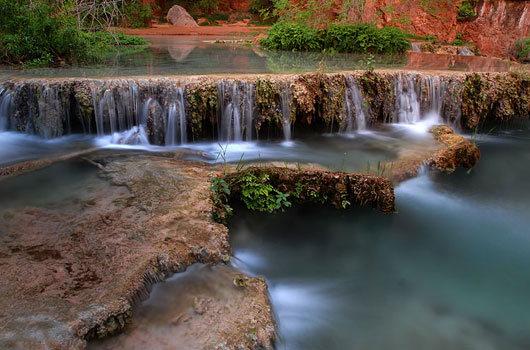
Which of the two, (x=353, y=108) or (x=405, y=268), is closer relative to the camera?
(x=405, y=268)

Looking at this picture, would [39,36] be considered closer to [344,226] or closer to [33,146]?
[33,146]

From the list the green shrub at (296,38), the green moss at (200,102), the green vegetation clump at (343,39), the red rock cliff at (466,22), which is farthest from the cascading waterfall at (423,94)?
the red rock cliff at (466,22)

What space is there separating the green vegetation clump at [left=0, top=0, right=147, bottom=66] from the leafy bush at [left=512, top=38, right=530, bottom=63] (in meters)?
16.3

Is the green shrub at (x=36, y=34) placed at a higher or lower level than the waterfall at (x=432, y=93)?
higher

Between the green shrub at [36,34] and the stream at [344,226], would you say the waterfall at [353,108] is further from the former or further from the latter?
the green shrub at [36,34]

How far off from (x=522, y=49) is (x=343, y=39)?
8376mm

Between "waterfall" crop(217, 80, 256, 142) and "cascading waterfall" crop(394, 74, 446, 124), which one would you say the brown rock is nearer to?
"cascading waterfall" crop(394, 74, 446, 124)

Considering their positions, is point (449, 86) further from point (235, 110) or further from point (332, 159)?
point (235, 110)

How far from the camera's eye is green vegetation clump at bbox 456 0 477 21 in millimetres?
18750

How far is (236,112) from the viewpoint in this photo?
7.21 metres

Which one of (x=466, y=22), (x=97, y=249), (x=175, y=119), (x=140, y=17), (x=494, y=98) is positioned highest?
(x=140, y=17)

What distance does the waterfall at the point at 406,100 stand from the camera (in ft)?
28.3

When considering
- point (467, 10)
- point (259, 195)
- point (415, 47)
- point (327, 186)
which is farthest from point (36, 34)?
point (467, 10)

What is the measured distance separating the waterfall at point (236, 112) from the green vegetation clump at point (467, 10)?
53.8 feet
